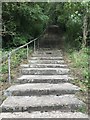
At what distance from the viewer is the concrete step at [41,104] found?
14.4ft

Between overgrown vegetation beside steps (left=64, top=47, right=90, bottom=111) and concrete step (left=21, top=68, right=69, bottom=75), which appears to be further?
concrete step (left=21, top=68, right=69, bottom=75)

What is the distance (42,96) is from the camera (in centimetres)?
509

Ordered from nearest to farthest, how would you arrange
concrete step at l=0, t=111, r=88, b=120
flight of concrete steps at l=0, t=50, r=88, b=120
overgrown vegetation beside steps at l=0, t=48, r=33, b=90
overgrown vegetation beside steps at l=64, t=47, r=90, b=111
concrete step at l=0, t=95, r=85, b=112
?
1. concrete step at l=0, t=111, r=88, b=120
2. flight of concrete steps at l=0, t=50, r=88, b=120
3. concrete step at l=0, t=95, r=85, b=112
4. overgrown vegetation beside steps at l=64, t=47, r=90, b=111
5. overgrown vegetation beside steps at l=0, t=48, r=33, b=90

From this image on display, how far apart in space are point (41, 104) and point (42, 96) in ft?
1.98

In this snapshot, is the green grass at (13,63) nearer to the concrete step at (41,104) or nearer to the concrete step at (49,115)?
the concrete step at (41,104)

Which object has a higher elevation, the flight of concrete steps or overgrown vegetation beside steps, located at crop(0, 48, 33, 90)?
overgrown vegetation beside steps, located at crop(0, 48, 33, 90)

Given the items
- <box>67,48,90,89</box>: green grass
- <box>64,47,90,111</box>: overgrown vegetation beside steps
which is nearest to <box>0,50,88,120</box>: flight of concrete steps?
<box>64,47,90,111</box>: overgrown vegetation beside steps

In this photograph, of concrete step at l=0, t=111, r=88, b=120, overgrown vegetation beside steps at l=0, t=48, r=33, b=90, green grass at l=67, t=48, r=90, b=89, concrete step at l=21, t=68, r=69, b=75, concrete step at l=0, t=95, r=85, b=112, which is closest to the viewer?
concrete step at l=0, t=111, r=88, b=120

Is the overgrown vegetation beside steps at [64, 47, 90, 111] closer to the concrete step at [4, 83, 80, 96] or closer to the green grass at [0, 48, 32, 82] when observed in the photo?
the concrete step at [4, 83, 80, 96]

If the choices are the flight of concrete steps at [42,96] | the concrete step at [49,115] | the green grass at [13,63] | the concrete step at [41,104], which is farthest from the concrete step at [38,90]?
the concrete step at [49,115]

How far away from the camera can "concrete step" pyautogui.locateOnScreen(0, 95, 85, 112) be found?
4.38 m

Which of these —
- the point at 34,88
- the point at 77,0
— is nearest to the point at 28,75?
the point at 34,88

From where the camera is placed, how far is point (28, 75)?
21.7 ft

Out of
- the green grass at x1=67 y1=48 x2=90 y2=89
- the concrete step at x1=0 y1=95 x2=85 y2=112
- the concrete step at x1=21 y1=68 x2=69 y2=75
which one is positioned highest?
the green grass at x1=67 y1=48 x2=90 y2=89
